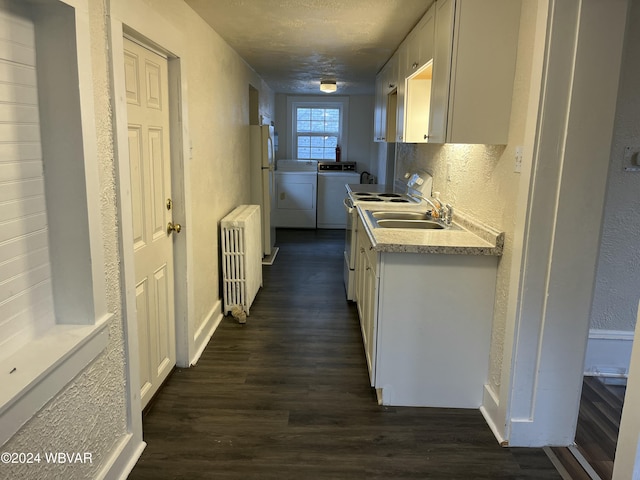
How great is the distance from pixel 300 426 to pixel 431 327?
0.80 metres

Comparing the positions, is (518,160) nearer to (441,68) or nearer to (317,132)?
(441,68)

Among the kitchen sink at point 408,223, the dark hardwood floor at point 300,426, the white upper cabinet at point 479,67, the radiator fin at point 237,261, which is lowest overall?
the dark hardwood floor at point 300,426

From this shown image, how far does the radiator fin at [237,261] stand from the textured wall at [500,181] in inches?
61.8

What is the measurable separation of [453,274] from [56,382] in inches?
66.9

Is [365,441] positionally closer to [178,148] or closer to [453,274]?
[453,274]

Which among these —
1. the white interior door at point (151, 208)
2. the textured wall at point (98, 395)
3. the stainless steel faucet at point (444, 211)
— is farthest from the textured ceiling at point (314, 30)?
the textured wall at point (98, 395)

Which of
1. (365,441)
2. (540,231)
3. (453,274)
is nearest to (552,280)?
(540,231)

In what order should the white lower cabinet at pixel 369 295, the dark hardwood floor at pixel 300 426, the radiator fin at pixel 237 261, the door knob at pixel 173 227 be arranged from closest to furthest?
the dark hardwood floor at pixel 300 426 < the white lower cabinet at pixel 369 295 < the door knob at pixel 173 227 < the radiator fin at pixel 237 261

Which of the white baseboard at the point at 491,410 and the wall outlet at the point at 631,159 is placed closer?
the white baseboard at the point at 491,410

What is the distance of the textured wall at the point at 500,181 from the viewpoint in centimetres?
198

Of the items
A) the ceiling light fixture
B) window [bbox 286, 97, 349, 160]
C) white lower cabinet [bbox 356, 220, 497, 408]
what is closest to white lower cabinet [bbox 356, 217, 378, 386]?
white lower cabinet [bbox 356, 220, 497, 408]

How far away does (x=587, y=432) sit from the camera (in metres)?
2.17

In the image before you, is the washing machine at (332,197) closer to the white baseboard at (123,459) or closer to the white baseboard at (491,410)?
the white baseboard at (491,410)

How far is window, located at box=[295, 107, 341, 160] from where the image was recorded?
303 inches
